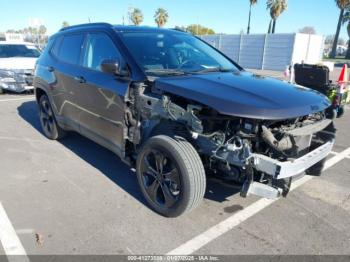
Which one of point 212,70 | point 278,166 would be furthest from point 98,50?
point 278,166

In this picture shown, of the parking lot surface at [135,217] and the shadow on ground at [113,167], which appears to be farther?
the shadow on ground at [113,167]

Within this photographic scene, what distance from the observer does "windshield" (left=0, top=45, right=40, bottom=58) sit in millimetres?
11141

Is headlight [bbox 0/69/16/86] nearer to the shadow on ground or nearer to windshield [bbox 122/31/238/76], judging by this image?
the shadow on ground

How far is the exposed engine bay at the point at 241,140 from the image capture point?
2.89 m

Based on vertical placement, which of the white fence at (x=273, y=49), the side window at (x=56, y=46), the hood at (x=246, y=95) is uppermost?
the side window at (x=56, y=46)

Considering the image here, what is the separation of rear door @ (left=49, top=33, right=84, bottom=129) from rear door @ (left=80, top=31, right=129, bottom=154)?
19cm

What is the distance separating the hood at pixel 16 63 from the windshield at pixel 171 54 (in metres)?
7.66

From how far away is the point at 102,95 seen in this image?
3979 mm

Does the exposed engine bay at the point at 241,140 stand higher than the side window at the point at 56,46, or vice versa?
the side window at the point at 56,46

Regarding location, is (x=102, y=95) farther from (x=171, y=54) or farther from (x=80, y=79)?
(x=171, y=54)

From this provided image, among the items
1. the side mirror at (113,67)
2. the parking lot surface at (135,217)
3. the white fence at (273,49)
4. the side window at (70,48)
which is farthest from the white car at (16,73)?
the white fence at (273,49)

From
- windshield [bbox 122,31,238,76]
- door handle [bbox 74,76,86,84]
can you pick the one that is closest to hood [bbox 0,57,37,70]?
door handle [bbox 74,76,86,84]

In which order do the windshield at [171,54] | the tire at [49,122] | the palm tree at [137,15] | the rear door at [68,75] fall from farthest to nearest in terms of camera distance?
the palm tree at [137,15] → the tire at [49,122] → the rear door at [68,75] → the windshield at [171,54]

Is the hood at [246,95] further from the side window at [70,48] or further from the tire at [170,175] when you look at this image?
the side window at [70,48]
